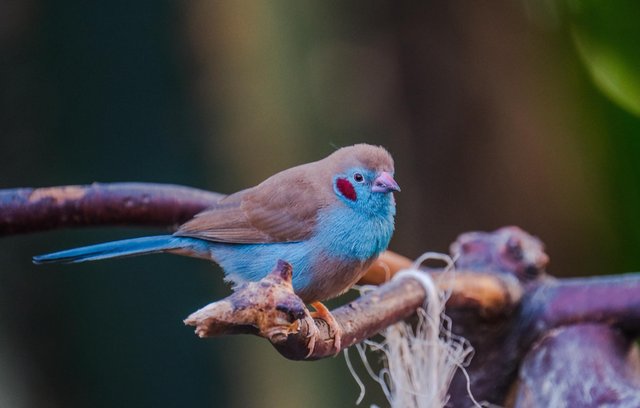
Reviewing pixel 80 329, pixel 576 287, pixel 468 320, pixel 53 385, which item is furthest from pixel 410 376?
pixel 53 385

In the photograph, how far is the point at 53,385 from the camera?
14.4 ft

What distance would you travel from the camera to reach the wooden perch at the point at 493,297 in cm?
256

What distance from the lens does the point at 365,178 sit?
216cm

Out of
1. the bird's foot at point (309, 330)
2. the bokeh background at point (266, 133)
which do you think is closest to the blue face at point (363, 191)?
the bird's foot at point (309, 330)

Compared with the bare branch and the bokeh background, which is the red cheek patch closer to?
the bare branch

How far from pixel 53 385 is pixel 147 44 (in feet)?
5.52

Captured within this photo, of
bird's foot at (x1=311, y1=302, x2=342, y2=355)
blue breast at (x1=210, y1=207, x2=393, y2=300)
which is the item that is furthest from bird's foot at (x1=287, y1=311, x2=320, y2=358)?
blue breast at (x1=210, y1=207, x2=393, y2=300)

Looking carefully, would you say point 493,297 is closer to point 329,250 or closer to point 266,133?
point 329,250

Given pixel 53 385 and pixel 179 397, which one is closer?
pixel 179 397

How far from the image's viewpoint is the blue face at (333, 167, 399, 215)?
7.06ft

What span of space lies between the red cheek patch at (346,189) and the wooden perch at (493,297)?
28 centimetres

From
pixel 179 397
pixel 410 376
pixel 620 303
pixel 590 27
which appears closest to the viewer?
pixel 410 376

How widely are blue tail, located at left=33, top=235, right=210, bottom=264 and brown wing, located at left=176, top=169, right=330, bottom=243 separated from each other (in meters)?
0.03

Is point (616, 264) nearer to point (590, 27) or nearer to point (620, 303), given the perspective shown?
point (590, 27)
